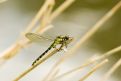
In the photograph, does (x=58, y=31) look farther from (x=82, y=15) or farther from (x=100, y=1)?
(x=100, y=1)

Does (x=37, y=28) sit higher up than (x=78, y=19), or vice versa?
(x=78, y=19)

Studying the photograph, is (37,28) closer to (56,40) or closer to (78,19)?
(56,40)

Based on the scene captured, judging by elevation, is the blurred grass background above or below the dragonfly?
above

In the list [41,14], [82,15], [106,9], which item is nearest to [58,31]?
[82,15]

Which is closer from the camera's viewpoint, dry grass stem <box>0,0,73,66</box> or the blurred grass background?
dry grass stem <box>0,0,73,66</box>

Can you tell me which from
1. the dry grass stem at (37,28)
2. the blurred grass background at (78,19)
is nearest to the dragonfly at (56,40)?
the dry grass stem at (37,28)

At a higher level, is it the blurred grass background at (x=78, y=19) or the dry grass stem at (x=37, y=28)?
the blurred grass background at (x=78, y=19)

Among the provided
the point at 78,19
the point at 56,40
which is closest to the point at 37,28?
the point at 56,40

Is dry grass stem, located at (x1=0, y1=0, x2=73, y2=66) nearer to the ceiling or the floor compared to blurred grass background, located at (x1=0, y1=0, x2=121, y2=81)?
nearer to the floor

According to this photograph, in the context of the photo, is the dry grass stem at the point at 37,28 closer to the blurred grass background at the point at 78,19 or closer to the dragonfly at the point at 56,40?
the dragonfly at the point at 56,40

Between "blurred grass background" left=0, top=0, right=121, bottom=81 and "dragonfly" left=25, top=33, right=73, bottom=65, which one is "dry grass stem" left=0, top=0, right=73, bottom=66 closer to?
"dragonfly" left=25, top=33, right=73, bottom=65

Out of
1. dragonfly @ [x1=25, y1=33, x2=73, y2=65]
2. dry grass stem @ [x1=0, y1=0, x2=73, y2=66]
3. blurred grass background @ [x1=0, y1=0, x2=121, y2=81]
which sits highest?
blurred grass background @ [x1=0, y1=0, x2=121, y2=81]

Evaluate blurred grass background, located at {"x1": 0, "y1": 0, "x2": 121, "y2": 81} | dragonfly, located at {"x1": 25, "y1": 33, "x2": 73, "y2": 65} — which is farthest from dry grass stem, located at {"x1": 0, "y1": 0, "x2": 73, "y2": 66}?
blurred grass background, located at {"x1": 0, "y1": 0, "x2": 121, "y2": 81}
